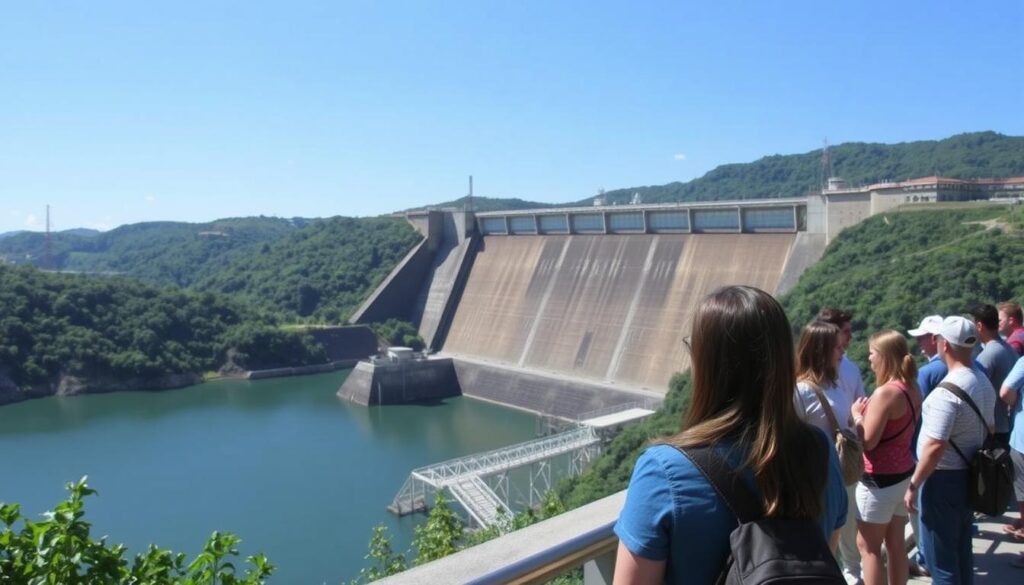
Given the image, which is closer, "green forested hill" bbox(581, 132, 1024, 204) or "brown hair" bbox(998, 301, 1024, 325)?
"brown hair" bbox(998, 301, 1024, 325)

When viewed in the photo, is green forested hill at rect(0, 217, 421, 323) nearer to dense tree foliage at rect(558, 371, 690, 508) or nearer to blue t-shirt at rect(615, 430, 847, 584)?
dense tree foliage at rect(558, 371, 690, 508)

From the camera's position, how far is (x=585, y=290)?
2288 centimetres

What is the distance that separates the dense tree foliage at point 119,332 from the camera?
24828mm

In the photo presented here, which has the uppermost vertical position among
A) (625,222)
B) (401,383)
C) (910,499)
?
(625,222)

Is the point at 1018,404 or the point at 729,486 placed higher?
the point at 729,486

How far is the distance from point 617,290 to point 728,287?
20.9 m

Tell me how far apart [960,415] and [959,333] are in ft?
0.81

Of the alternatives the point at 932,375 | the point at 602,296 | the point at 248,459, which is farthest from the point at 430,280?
the point at 932,375

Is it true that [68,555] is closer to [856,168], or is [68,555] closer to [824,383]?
[824,383]

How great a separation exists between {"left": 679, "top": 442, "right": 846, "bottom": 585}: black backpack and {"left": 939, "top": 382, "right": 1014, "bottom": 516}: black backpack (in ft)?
5.49

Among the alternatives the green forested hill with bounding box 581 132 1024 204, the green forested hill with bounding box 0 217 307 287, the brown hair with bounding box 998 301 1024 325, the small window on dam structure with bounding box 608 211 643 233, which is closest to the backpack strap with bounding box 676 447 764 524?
the brown hair with bounding box 998 301 1024 325

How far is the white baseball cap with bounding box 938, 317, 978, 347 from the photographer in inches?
98.5

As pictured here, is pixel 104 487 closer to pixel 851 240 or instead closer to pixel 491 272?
pixel 491 272

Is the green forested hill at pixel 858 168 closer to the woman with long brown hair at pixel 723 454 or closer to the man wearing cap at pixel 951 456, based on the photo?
the man wearing cap at pixel 951 456
